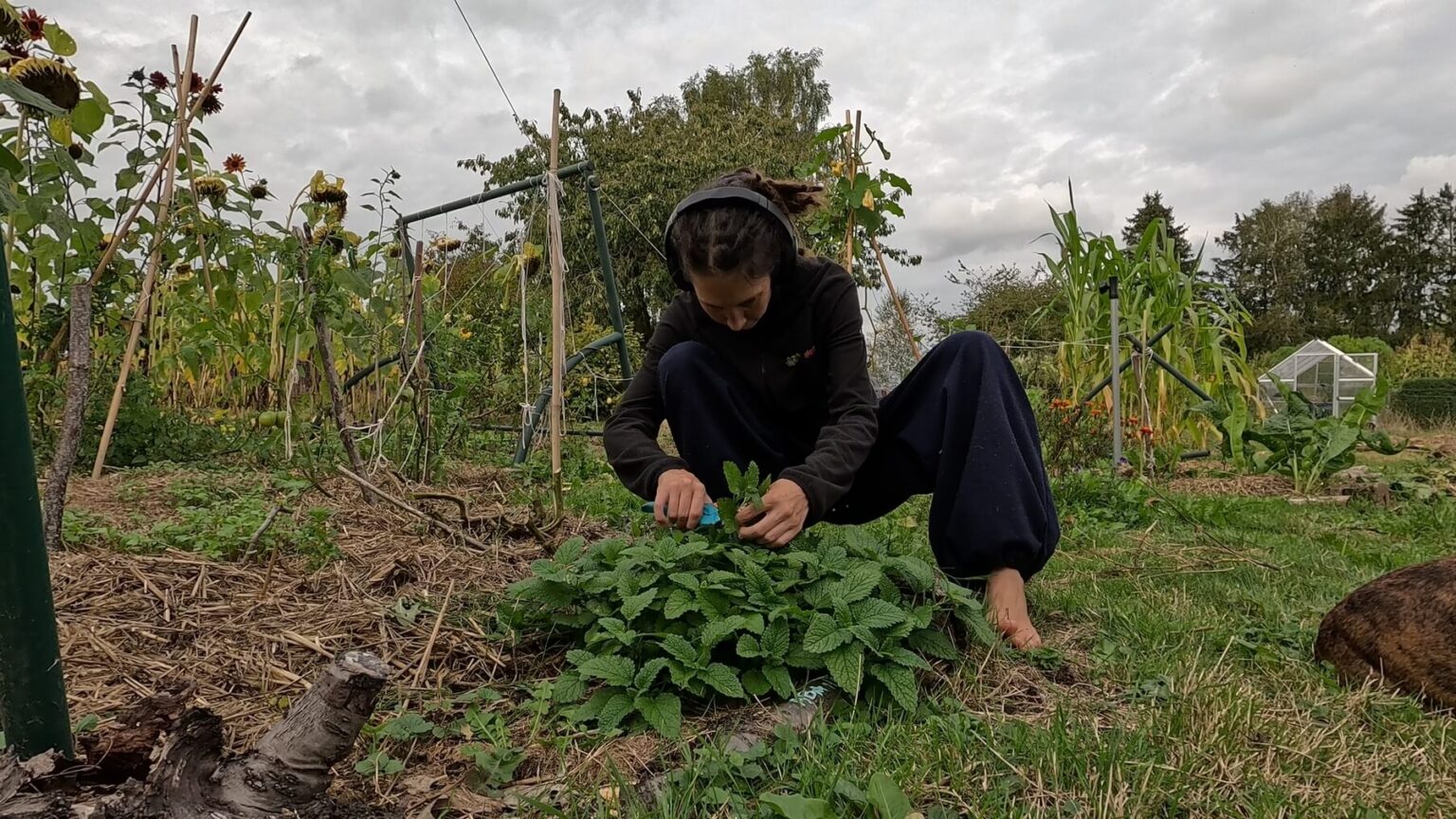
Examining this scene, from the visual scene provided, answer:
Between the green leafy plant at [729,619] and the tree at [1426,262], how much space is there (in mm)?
41551

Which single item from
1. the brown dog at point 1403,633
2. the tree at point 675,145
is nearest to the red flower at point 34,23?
the brown dog at point 1403,633

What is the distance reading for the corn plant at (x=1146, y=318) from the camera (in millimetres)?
6570

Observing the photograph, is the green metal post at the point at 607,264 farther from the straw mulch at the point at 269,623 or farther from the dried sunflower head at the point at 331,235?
the straw mulch at the point at 269,623

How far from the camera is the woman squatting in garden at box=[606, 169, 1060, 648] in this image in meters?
1.97

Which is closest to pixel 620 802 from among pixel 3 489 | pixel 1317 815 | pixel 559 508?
pixel 3 489

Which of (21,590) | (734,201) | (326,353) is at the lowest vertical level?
(21,590)

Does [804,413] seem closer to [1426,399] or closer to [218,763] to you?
[218,763]

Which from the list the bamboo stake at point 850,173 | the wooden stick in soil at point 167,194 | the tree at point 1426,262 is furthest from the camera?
the tree at point 1426,262

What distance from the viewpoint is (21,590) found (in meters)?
1.10

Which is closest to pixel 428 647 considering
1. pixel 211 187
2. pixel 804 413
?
pixel 804 413

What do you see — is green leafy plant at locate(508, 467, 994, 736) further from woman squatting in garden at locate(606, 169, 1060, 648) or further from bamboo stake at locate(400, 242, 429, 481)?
bamboo stake at locate(400, 242, 429, 481)

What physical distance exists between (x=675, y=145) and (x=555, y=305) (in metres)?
20.0

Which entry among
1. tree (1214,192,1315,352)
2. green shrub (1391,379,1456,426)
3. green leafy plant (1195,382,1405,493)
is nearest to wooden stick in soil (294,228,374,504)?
green leafy plant (1195,382,1405,493)

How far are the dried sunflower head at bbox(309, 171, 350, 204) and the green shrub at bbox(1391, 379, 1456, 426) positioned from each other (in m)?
15.6
